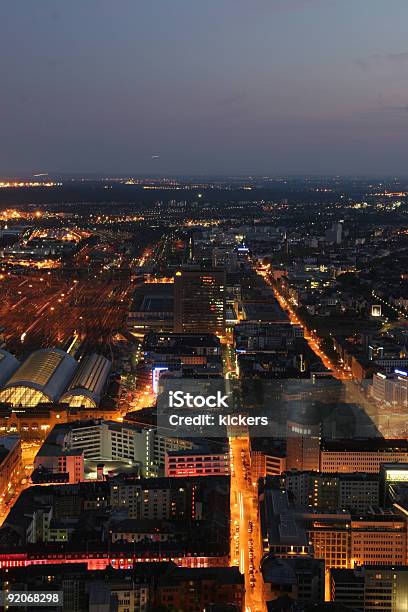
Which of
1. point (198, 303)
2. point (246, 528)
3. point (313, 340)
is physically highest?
point (198, 303)

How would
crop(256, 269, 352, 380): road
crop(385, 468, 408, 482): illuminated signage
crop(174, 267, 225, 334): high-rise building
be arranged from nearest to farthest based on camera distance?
crop(385, 468, 408, 482): illuminated signage < crop(256, 269, 352, 380): road < crop(174, 267, 225, 334): high-rise building

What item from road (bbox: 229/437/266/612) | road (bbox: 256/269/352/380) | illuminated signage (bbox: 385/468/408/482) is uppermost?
illuminated signage (bbox: 385/468/408/482)

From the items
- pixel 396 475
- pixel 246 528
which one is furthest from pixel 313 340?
pixel 246 528

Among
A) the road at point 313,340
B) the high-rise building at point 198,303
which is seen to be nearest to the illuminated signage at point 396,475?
the road at point 313,340

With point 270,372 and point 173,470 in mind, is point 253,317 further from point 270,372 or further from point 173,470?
point 173,470

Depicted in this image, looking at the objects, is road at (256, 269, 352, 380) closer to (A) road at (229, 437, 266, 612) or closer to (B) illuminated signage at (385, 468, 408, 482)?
(A) road at (229, 437, 266, 612)

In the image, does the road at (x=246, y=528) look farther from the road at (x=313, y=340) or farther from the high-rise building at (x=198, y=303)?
the high-rise building at (x=198, y=303)

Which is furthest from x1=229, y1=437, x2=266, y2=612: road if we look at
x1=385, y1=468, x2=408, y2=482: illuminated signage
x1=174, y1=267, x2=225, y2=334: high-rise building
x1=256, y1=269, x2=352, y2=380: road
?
x1=174, y1=267, x2=225, y2=334: high-rise building

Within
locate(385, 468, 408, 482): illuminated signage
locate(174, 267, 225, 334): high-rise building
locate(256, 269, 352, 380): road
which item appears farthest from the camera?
locate(174, 267, 225, 334): high-rise building

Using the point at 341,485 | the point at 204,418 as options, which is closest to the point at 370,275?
the point at 204,418

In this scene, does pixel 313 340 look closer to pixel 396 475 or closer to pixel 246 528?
pixel 396 475
